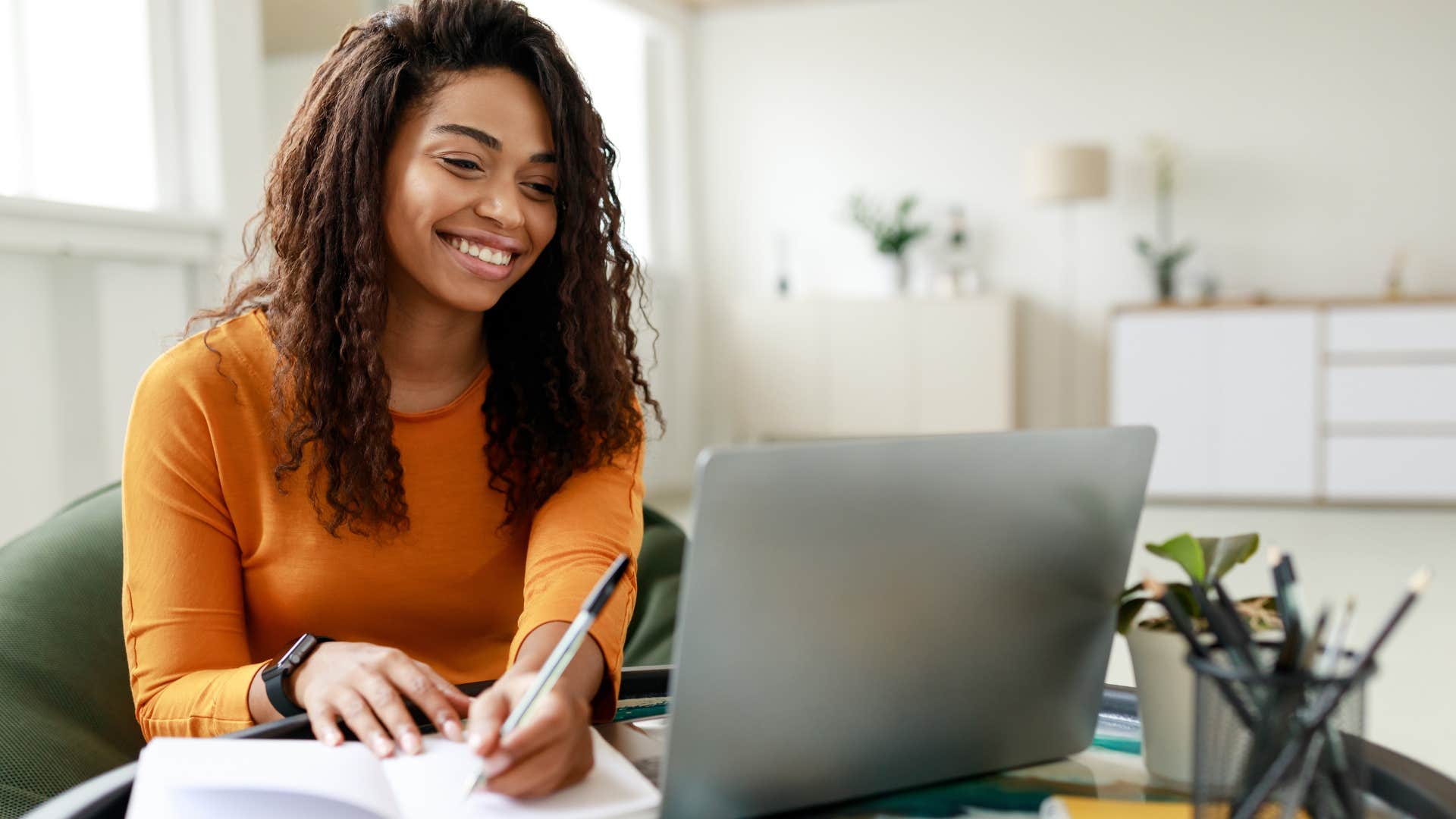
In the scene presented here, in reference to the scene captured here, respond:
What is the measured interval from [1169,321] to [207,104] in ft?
13.8

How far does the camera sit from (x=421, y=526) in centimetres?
118

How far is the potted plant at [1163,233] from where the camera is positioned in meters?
5.85

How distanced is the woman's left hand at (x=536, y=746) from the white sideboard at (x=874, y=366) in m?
5.14

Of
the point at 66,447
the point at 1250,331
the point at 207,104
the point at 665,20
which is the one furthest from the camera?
the point at 665,20

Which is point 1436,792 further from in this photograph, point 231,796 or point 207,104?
point 207,104

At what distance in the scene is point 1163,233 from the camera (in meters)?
5.98

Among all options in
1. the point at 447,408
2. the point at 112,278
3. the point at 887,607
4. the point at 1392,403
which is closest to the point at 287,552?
the point at 447,408

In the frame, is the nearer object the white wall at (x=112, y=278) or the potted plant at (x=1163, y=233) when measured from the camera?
the white wall at (x=112, y=278)

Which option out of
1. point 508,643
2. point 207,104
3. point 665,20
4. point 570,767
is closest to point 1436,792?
→ point 570,767

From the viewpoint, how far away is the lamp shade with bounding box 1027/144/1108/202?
5.64 meters

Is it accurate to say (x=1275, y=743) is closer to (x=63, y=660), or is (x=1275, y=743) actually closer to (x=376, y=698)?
(x=376, y=698)

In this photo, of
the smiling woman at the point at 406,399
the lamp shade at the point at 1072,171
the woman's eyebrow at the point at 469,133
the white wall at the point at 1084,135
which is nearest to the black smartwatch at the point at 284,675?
the smiling woman at the point at 406,399

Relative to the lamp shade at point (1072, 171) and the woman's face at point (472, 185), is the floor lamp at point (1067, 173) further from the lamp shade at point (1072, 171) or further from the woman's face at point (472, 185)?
the woman's face at point (472, 185)

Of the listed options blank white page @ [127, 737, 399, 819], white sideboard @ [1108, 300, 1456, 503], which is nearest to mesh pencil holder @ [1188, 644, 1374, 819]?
blank white page @ [127, 737, 399, 819]
